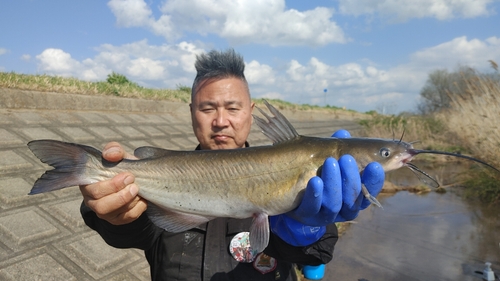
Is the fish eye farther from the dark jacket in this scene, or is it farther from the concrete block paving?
the concrete block paving

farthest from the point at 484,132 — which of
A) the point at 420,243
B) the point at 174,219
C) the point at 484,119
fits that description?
the point at 174,219

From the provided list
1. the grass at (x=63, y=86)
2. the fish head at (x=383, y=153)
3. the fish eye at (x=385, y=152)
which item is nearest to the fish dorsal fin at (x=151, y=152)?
the fish head at (x=383, y=153)

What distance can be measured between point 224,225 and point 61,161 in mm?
1122

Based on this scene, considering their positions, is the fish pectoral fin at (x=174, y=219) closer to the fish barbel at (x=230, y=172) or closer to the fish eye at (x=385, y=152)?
the fish barbel at (x=230, y=172)

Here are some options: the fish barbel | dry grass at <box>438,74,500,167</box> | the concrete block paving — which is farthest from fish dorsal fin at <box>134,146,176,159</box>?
dry grass at <box>438,74,500,167</box>

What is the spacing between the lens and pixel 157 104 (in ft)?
29.2

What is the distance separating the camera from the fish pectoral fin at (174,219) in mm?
2133

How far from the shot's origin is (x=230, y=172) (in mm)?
2092

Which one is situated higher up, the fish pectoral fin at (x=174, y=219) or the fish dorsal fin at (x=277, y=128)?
the fish dorsal fin at (x=277, y=128)

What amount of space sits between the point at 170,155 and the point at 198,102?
2.73 feet

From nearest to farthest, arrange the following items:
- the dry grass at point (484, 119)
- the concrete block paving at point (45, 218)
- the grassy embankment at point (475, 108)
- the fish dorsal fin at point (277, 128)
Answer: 1. the fish dorsal fin at point (277, 128)
2. the concrete block paving at point (45, 218)
3. the grassy embankment at point (475, 108)
4. the dry grass at point (484, 119)

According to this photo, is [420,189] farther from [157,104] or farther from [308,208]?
[308,208]

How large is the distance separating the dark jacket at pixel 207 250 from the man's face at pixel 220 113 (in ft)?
2.36

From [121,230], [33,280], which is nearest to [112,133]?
[33,280]
